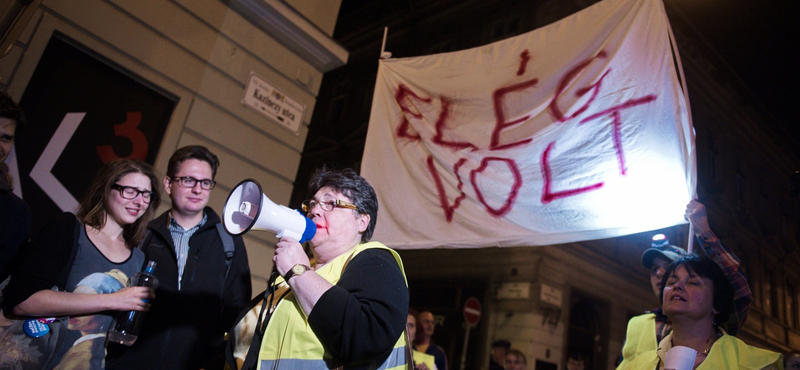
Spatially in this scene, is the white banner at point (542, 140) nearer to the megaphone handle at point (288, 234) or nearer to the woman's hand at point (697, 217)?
the woman's hand at point (697, 217)

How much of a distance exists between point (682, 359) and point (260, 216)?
1.75 m

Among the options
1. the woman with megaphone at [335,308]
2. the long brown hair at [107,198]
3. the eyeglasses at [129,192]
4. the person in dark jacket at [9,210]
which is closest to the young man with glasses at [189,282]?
the long brown hair at [107,198]

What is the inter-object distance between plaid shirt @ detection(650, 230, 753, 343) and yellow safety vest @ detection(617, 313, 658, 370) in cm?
4

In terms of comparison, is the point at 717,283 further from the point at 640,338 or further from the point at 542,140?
the point at 542,140

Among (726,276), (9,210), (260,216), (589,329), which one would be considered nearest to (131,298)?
(9,210)

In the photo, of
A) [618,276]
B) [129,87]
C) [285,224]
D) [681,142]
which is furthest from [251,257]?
[618,276]

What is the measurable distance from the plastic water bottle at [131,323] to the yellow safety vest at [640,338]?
2.39 meters

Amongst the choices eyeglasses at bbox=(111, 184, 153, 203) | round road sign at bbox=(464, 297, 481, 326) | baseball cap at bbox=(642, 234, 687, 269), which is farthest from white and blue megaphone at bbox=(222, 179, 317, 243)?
round road sign at bbox=(464, 297, 481, 326)

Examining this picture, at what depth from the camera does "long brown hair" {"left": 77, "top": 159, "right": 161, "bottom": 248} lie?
7.32 ft

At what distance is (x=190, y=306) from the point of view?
7.76ft

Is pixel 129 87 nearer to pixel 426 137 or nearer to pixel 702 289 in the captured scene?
pixel 426 137

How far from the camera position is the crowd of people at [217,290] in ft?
5.08

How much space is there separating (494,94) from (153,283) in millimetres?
2654

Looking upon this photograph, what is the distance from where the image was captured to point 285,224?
171 centimetres
